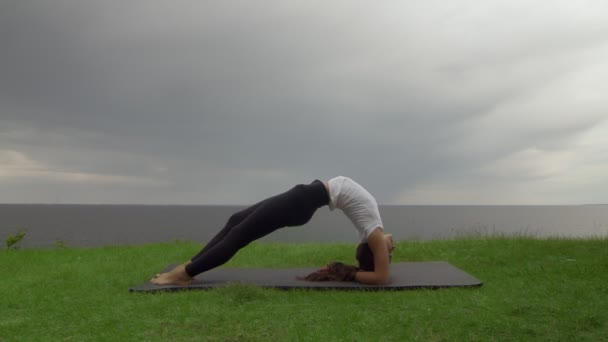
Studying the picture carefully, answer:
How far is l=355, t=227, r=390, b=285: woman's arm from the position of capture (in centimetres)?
471

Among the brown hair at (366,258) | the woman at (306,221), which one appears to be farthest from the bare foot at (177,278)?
the brown hair at (366,258)

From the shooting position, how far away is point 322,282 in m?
4.84

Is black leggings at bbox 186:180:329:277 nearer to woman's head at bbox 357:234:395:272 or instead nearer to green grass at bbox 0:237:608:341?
green grass at bbox 0:237:608:341

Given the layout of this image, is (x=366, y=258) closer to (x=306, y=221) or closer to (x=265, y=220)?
(x=306, y=221)

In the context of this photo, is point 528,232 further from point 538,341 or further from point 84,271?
point 84,271

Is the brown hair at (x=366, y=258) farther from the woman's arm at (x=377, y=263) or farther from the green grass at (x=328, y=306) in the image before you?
the green grass at (x=328, y=306)

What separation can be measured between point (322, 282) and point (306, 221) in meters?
0.59

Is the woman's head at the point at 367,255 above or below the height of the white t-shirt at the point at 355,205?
below

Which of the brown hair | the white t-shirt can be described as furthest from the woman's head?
the white t-shirt

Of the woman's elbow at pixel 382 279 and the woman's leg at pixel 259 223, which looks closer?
the woman's elbow at pixel 382 279

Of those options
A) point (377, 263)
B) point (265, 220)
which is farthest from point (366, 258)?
point (265, 220)

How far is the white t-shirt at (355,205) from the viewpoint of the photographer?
4926 mm

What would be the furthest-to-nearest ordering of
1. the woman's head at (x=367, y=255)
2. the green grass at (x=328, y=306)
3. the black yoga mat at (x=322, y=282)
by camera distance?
the woman's head at (x=367, y=255)
the black yoga mat at (x=322, y=282)
the green grass at (x=328, y=306)

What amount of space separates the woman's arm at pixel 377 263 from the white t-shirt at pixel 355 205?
0.07 m
